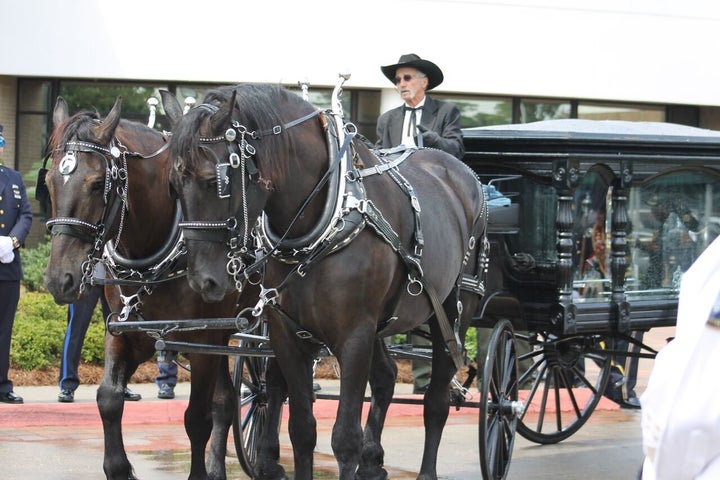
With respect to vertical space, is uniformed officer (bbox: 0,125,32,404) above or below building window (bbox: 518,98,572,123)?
below

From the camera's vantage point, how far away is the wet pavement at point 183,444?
8.15m

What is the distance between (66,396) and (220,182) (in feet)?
18.3

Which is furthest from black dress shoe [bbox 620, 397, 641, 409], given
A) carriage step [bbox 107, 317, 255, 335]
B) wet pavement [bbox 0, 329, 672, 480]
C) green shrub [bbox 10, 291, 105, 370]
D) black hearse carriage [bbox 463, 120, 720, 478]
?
carriage step [bbox 107, 317, 255, 335]

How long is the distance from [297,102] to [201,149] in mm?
747

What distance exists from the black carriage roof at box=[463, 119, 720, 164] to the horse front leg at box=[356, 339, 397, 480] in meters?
1.73

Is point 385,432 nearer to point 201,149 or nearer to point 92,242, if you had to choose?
point 92,242

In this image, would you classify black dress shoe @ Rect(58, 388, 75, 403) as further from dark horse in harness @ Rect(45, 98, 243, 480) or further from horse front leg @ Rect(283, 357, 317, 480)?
horse front leg @ Rect(283, 357, 317, 480)

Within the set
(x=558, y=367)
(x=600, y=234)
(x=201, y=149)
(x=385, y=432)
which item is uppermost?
(x=201, y=149)

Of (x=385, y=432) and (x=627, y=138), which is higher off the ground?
(x=627, y=138)

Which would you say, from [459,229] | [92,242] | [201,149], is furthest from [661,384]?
[459,229]

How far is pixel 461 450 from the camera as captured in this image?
368 inches

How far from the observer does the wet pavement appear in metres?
8.15

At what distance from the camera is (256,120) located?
5.70m

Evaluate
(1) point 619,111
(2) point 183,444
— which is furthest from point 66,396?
(1) point 619,111
